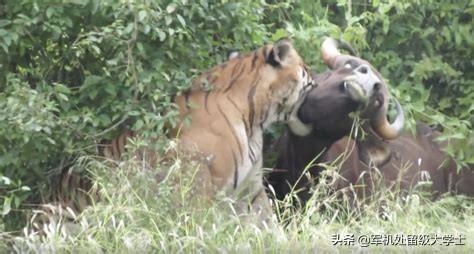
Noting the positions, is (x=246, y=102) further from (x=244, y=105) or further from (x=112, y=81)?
(x=112, y=81)

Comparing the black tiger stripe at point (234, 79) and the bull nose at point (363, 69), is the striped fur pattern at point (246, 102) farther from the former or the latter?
the bull nose at point (363, 69)

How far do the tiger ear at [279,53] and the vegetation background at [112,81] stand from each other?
11.4 inches

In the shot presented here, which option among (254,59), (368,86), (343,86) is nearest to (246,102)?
(254,59)

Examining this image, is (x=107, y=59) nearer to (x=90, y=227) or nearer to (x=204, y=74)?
(x=204, y=74)

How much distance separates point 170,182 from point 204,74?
4.06ft

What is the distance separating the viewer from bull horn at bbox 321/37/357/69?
8.27m

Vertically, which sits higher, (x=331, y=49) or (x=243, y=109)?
(x=331, y=49)

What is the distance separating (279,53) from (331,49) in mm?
669

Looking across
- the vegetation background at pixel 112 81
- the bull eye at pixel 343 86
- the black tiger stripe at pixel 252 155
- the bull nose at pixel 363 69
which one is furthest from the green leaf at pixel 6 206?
the bull nose at pixel 363 69

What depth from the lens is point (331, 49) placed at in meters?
8.34

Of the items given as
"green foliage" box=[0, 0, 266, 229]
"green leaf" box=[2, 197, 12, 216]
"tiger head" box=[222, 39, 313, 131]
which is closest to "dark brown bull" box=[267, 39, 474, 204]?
"tiger head" box=[222, 39, 313, 131]

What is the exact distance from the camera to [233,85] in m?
7.81

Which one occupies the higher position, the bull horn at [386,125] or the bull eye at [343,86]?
the bull eye at [343,86]

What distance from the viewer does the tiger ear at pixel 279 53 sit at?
7746 millimetres
